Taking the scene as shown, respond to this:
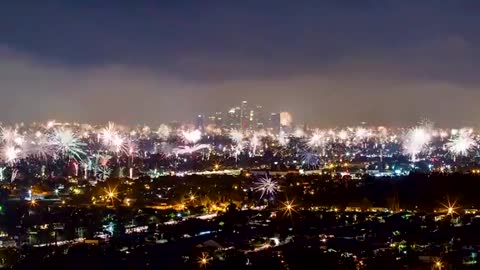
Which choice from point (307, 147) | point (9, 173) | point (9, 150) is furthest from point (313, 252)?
point (307, 147)

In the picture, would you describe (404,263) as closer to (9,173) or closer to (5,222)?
(5,222)

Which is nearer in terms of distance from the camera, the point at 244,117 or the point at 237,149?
the point at 237,149

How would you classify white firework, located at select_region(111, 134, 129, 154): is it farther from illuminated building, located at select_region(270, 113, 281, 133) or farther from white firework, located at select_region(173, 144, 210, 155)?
illuminated building, located at select_region(270, 113, 281, 133)

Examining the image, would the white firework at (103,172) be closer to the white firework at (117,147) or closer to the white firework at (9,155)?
the white firework at (9,155)

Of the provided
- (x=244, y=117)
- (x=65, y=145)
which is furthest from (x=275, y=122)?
(x=65, y=145)

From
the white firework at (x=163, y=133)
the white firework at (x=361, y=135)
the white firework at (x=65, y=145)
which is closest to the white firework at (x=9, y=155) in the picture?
the white firework at (x=65, y=145)

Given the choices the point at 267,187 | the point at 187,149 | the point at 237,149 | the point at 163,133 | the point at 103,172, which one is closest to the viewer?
the point at 267,187

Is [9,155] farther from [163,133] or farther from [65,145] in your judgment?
[163,133]

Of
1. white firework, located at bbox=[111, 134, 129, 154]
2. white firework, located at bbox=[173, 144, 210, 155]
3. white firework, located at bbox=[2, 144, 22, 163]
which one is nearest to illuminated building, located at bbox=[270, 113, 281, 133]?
white firework, located at bbox=[173, 144, 210, 155]
